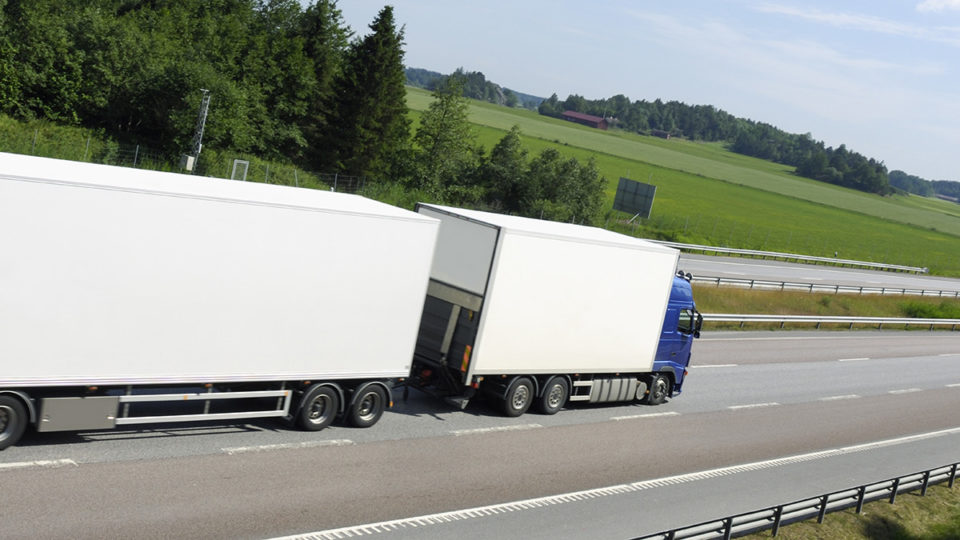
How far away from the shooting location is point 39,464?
36.5 ft

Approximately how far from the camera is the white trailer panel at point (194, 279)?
1073 cm

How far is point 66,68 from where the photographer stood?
155 feet

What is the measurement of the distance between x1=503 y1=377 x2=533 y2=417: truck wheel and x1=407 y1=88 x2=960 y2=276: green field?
4241 cm

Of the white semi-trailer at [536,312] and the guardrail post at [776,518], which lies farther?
the white semi-trailer at [536,312]

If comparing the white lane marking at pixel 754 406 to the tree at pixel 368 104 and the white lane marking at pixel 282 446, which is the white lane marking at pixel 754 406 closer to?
the white lane marking at pixel 282 446

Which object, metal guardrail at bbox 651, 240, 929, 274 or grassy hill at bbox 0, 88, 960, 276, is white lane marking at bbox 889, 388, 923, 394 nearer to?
metal guardrail at bbox 651, 240, 929, 274

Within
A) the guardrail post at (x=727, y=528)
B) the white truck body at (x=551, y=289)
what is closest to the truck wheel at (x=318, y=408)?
the white truck body at (x=551, y=289)

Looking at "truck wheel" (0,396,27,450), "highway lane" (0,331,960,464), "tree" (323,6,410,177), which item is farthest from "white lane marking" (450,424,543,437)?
"tree" (323,6,410,177)

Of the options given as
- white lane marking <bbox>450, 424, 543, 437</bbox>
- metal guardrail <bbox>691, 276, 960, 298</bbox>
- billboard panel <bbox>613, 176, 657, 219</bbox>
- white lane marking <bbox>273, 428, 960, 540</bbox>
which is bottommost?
white lane marking <bbox>450, 424, 543, 437</bbox>

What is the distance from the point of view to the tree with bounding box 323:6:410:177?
56.3m

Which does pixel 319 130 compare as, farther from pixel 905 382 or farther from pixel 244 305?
pixel 244 305

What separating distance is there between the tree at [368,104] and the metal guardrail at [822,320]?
92.2 feet

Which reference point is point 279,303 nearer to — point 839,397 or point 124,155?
point 839,397

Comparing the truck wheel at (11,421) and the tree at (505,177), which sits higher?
the tree at (505,177)
